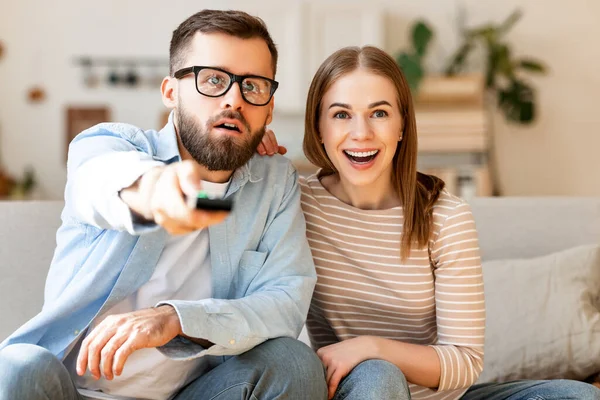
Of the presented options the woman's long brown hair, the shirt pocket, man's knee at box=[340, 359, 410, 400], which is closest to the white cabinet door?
the woman's long brown hair

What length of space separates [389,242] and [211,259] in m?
0.39

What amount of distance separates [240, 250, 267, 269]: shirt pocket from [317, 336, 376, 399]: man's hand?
0.66 feet

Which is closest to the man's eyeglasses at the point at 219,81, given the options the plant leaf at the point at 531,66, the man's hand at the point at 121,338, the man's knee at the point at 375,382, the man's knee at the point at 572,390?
the man's hand at the point at 121,338

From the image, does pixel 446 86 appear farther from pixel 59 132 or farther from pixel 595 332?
pixel 595 332

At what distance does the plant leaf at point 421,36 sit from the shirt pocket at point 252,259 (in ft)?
13.9

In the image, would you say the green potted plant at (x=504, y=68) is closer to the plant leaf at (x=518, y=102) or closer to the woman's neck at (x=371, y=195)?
the plant leaf at (x=518, y=102)

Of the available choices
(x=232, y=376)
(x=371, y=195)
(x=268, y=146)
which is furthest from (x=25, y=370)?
(x=371, y=195)

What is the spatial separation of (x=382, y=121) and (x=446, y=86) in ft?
12.8

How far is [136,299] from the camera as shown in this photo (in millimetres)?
1454

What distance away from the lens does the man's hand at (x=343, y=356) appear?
1.44 m

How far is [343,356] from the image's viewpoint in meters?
1.47

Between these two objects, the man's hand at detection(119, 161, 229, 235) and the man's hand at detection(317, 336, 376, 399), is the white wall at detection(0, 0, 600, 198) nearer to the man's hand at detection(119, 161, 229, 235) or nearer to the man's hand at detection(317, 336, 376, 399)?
the man's hand at detection(317, 336, 376, 399)

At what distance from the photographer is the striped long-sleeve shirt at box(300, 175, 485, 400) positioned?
1583mm

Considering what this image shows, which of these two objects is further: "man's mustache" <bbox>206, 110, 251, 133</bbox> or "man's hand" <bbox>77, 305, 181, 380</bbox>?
"man's mustache" <bbox>206, 110, 251, 133</bbox>
